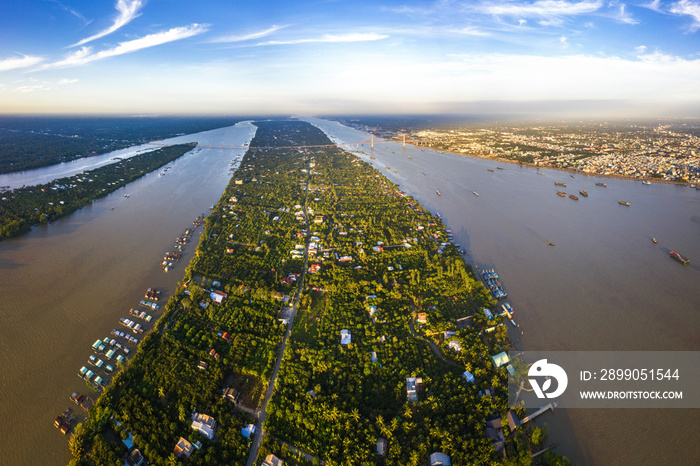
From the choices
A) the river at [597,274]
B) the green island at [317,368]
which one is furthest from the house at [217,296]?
the river at [597,274]

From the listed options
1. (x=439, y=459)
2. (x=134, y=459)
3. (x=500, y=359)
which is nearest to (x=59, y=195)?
(x=134, y=459)

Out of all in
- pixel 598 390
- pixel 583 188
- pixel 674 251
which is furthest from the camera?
pixel 583 188

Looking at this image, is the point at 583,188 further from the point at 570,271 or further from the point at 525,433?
the point at 525,433

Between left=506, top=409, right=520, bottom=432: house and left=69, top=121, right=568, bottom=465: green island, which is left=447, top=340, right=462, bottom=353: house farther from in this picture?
left=506, top=409, right=520, bottom=432: house

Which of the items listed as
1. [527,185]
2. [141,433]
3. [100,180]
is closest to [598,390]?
[141,433]

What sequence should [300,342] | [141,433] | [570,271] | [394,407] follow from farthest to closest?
[570,271] < [300,342] < [394,407] < [141,433]

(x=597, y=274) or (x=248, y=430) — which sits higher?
(x=597, y=274)

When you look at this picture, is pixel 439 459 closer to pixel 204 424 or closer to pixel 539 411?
pixel 539 411
